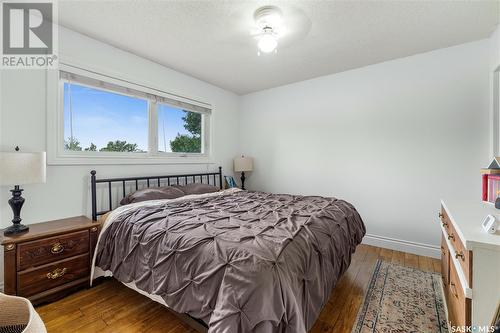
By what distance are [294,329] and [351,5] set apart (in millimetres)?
2487

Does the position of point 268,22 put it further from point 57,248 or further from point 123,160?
point 57,248

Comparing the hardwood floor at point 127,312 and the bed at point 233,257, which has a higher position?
the bed at point 233,257

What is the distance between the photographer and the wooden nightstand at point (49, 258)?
1.75m

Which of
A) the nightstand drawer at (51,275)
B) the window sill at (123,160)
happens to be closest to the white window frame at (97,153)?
the window sill at (123,160)

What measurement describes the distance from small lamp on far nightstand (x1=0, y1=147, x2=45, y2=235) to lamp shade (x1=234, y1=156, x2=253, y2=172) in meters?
2.81

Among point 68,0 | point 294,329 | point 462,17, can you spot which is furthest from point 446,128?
point 68,0

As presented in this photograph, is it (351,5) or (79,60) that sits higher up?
(351,5)

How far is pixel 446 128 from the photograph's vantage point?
278 cm

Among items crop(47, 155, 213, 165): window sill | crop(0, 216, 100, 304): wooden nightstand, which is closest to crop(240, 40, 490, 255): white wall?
crop(47, 155, 213, 165): window sill

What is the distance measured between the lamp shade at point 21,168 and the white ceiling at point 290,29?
139cm

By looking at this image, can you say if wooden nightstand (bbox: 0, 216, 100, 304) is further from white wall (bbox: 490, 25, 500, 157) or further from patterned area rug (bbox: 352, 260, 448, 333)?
white wall (bbox: 490, 25, 500, 157)

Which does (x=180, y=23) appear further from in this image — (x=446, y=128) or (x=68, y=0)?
(x=446, y=128)

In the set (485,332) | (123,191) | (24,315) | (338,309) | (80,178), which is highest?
(80,178)

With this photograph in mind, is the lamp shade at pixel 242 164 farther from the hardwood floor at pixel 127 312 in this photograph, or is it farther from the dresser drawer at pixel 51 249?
the dresser drawer at pixel 51 249
